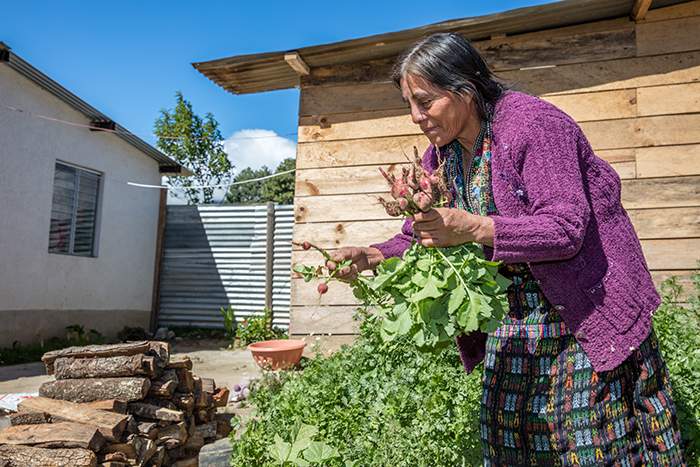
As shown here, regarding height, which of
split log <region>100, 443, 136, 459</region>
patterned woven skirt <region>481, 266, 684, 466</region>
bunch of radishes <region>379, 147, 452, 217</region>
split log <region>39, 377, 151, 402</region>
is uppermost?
bunch of radishes <region>379, 147, 452, 217</region>

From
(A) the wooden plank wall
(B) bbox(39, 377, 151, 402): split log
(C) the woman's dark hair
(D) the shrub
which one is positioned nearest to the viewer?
(C) the woman's dark hair

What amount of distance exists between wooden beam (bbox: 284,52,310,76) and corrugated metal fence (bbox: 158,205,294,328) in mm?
5220

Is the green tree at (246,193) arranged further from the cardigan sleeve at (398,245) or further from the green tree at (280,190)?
the cardigan sleeve at (398,245)

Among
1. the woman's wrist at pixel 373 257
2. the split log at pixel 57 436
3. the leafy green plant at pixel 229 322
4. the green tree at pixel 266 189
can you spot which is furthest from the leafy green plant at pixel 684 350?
the green tree at pixel 266 189

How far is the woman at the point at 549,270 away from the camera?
1478mm

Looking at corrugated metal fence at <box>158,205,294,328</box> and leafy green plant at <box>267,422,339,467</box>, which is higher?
corrugated metal fence at <box>158,205,294,328</box>

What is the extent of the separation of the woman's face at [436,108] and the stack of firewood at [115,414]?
10.8ft

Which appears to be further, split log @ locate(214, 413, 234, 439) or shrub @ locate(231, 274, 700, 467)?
split log @ locate(214, 413, 234, 439)

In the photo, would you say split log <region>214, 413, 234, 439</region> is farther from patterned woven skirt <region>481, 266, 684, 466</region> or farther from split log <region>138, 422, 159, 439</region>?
patterned woven skirt <region>481, 266, 684, 466</region>

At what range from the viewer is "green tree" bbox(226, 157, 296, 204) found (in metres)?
25.8

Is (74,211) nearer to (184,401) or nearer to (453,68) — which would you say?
(184,401)

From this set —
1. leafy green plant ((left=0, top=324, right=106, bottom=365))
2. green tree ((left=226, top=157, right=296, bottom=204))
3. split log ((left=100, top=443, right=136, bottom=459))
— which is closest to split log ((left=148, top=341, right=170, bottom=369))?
split log ((left=100, top=443, right=136, bottom=459))

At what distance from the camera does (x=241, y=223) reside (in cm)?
1133

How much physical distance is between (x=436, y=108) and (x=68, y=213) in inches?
395
